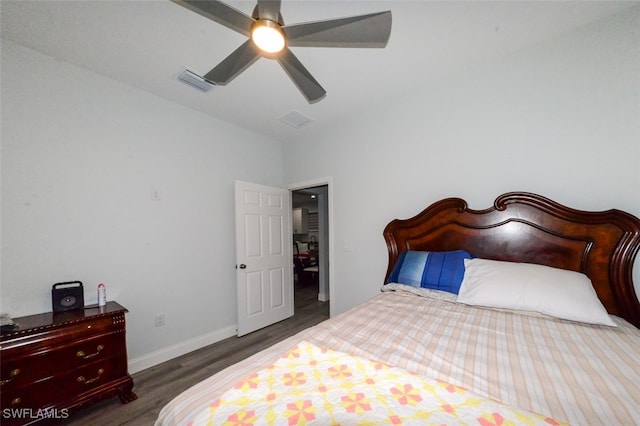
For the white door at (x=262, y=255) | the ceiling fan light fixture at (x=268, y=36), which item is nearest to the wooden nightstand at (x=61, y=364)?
the white door at (x=262, y=255)

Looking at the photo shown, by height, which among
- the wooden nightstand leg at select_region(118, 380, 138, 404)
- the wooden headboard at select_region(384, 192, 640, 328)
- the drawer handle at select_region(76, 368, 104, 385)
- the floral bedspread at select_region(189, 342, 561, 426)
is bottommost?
the wooden nightstand leg at select_region(118, 380, 138, 404)

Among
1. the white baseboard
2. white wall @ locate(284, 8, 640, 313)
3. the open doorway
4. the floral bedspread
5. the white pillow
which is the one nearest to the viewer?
the floral bedspread

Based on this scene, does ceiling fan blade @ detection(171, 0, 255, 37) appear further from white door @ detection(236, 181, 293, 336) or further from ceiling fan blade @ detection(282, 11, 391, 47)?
white door @ detection(236, 181, 293, 336)

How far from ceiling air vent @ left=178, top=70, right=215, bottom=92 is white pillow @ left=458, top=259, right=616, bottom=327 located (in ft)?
9.11

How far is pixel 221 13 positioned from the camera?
1139mm

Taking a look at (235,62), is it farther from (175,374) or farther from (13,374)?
(175,374)

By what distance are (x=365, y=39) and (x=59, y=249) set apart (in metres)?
2.75

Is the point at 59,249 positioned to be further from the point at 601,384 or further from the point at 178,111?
the point at 601,384

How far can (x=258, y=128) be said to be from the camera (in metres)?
3.24

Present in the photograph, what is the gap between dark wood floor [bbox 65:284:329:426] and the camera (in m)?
1.67

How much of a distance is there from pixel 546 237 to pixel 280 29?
2.29 metres

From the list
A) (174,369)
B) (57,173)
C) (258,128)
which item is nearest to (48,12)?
(57,173)

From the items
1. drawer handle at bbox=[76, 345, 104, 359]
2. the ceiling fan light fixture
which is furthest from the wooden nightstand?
the ceiling fan light fixture

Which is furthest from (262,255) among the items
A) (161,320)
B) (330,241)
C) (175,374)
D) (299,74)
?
(299,74)
